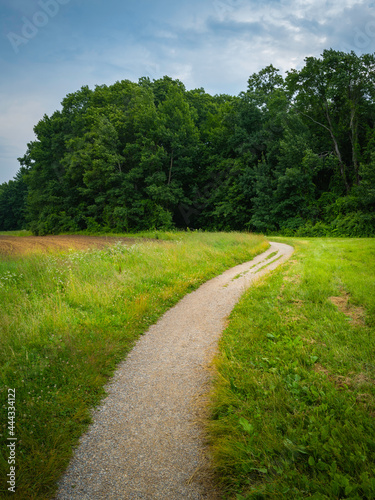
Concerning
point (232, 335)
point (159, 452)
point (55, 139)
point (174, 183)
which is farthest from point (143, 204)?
point (159, 452)

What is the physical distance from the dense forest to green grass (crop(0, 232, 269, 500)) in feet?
78.2

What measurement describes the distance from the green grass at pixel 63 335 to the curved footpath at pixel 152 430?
0.75 ft

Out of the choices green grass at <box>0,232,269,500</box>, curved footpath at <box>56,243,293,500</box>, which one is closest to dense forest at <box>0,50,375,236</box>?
green grass at <box>0,232,269,500</box>

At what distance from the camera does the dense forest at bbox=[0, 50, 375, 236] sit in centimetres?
2879

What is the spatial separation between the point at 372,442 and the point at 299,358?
64.9 inches

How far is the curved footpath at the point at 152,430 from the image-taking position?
269cm

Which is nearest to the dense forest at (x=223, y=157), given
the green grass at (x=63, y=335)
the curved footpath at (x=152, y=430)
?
the green grass at (x=63, y=335)

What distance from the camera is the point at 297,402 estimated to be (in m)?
3.31

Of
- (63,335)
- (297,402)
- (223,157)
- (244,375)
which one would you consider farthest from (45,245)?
(223,157)

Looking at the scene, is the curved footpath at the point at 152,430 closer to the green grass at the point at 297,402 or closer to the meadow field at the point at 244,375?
the meadow field at the point at 244,375

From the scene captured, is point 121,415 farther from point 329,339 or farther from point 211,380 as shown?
point 329,339

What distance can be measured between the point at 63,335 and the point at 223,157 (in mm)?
38605

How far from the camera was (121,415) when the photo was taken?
362cm

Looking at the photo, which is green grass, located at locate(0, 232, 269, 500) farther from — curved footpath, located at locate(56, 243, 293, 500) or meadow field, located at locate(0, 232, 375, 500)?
curved footpath, located at locate(56, 243, 293, 500)
